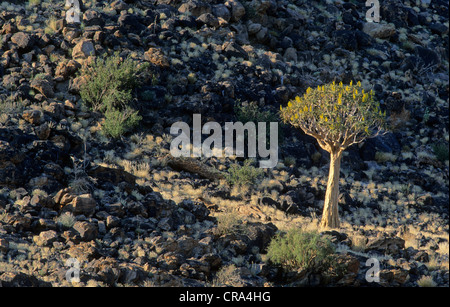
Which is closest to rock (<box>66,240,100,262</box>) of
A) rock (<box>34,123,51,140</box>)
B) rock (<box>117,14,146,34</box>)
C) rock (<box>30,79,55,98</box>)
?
rock (<box>34,123,51,140</box>)

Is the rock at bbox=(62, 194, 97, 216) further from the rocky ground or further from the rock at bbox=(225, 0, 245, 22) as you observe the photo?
the rock at bbox=(225, 0, 245, 22)

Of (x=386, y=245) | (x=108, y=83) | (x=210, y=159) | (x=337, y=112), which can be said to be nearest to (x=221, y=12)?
(x=108, y=83)

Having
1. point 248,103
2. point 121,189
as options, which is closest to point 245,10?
point 248,103

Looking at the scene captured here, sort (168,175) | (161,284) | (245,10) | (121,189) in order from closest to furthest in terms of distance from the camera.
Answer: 1. (161,284)
2. (121,189)
3. (168,175)
4. (245,10)

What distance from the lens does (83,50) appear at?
20.9 meters

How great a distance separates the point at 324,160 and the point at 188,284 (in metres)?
11.7

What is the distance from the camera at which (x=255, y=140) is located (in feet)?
66.4

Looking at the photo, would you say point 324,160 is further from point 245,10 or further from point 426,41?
point 426,41

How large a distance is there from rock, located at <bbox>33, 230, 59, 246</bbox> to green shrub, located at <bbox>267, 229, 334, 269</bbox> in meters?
4.62

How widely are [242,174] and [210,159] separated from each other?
150 cm

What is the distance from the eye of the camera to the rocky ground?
36.8 feet

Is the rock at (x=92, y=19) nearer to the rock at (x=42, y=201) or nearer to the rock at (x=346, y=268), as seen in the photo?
the rock at (x=42, y=201)

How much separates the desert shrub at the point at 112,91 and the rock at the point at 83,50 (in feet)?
1.99

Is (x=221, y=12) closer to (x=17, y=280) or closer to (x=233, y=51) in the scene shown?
(x=233, y=51)
